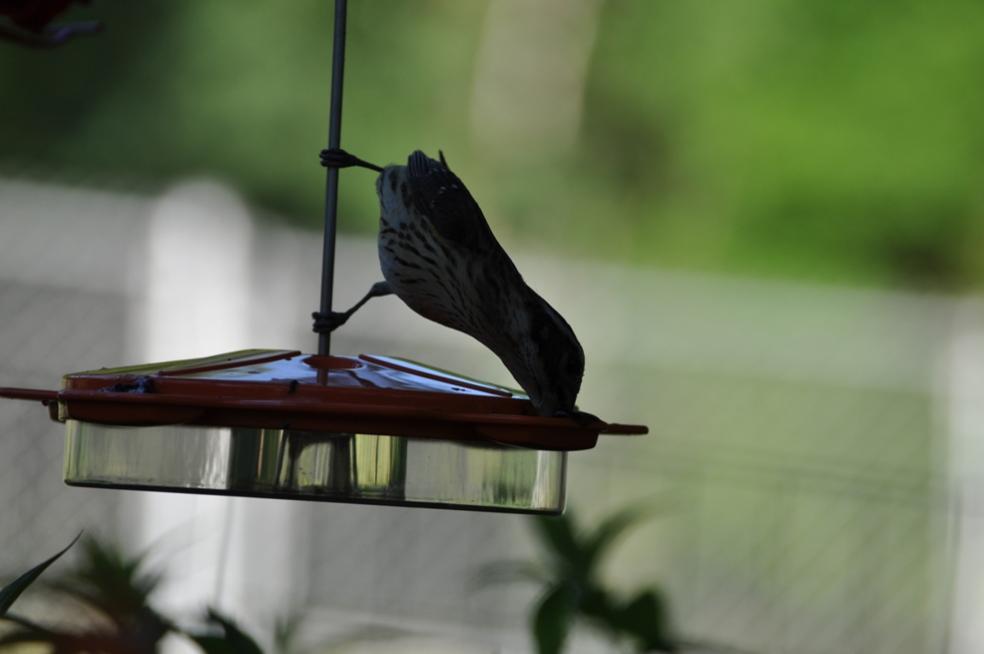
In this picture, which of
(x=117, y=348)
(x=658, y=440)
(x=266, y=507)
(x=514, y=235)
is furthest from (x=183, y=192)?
(x=514, y=235)

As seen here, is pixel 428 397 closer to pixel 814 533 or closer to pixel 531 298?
pixel 531 298

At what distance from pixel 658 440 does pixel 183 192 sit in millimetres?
2589

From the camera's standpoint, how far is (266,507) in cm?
534

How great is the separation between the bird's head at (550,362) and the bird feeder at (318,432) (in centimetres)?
3

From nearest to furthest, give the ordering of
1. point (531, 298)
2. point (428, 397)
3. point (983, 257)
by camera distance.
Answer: point (428, 397)
point (531, 298)
point (983, 257)

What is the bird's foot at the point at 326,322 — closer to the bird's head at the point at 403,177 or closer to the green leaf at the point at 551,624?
the bird's head at the point at 403,177

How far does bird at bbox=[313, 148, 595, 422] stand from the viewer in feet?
4.95

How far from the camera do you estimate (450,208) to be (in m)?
1.73

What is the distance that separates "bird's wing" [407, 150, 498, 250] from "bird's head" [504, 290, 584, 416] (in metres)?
0.18

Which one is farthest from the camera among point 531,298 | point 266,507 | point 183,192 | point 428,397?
point 183,192

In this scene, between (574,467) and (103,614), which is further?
(574,467)

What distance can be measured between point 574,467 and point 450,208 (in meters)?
4.17

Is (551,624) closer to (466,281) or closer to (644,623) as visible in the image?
(644,623)

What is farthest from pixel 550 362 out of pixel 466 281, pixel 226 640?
pixel 226 640
